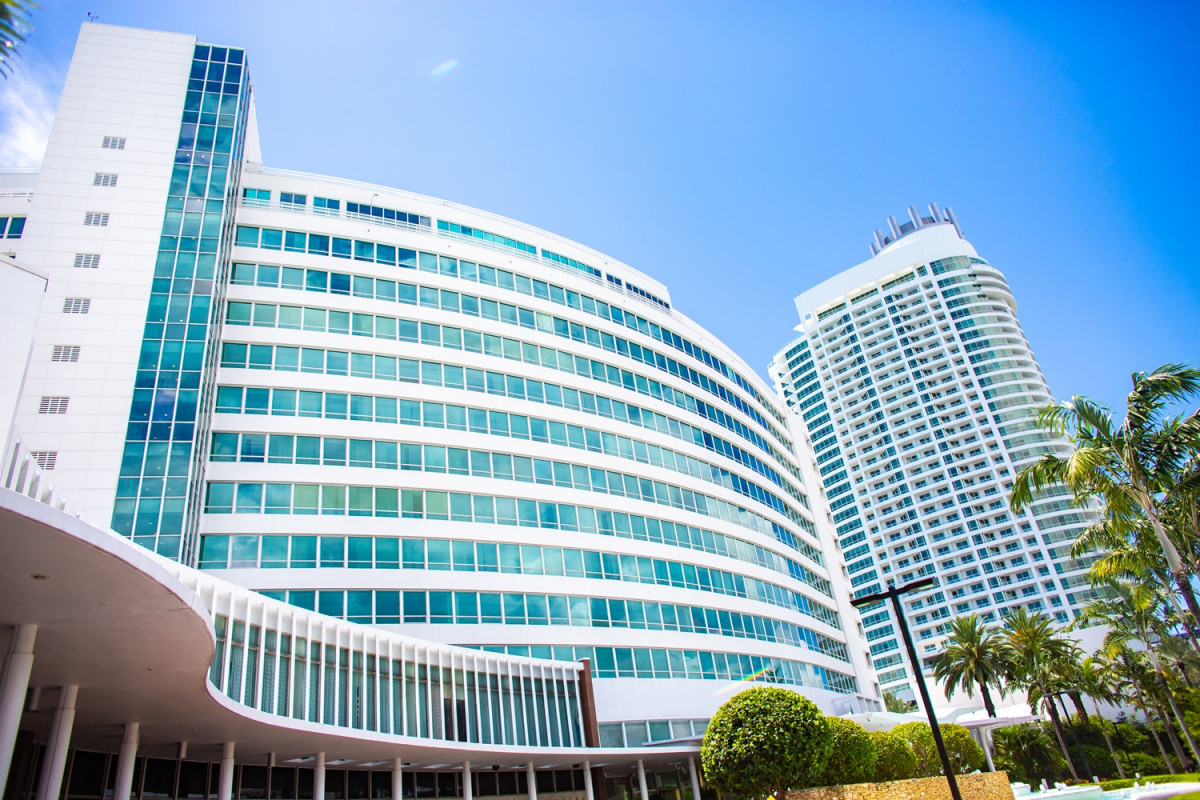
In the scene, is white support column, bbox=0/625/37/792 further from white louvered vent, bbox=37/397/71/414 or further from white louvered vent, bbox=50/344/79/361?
white louvered vent, bbox=50/344/79/361

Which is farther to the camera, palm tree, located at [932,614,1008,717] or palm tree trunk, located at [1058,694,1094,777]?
palm tree, located at [932,614,1008,717]

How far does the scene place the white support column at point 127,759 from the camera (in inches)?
673

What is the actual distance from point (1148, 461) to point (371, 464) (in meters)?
31.2

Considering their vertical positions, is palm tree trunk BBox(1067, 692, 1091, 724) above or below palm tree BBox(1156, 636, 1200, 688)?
below

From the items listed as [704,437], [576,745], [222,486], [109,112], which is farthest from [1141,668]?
[109,112]

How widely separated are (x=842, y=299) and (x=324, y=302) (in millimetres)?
123820

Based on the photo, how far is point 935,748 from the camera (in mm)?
35656

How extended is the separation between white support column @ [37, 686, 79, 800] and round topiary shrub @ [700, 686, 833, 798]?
20.9 metres

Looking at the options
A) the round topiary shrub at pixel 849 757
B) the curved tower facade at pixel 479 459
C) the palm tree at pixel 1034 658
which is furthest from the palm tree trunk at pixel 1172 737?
the round topiary shrub at pixel 849 757

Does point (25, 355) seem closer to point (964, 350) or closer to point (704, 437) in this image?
point (704, 437)

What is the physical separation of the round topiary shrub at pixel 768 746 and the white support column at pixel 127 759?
62.9 feet

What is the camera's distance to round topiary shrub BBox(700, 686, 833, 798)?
1064 inches

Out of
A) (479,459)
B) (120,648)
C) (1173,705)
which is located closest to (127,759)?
(120,648)

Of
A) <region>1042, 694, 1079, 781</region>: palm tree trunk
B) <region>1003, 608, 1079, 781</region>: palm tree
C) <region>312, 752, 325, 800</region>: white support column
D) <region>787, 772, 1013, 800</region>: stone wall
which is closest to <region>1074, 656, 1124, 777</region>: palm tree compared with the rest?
<region>1003, 608, 1079, 781</region>: palm tree
